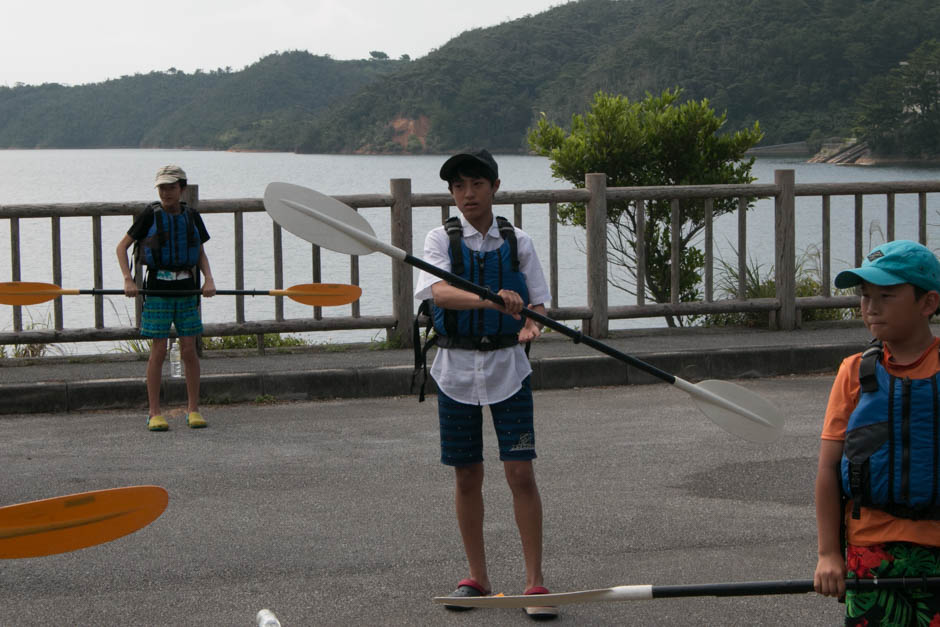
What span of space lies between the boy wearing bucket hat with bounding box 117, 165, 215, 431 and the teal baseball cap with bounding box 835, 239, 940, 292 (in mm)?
5600

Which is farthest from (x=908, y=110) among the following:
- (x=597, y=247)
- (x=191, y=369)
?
(x=191, y=369)


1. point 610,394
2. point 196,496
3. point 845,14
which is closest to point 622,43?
point 845,14

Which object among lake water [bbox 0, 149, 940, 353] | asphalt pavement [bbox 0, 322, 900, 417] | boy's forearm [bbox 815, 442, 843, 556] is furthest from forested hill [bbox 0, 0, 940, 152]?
boy's forearm [bbox 815, 442, 843, 556]

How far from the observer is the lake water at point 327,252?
1662cm

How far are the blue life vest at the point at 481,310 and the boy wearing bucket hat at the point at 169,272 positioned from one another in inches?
147

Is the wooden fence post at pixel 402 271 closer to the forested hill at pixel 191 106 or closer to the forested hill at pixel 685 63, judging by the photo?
the forested hill at pixel 685 63

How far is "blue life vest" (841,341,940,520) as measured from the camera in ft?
9.61

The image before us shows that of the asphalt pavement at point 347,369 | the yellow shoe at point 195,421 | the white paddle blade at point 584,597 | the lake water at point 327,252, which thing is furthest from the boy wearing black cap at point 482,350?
the lake water at point 327,252

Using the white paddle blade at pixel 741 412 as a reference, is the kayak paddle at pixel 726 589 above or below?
below

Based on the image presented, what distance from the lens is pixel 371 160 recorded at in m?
62.8

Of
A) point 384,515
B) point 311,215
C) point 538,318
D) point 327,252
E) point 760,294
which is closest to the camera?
point 538,318

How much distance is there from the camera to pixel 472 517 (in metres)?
4.67

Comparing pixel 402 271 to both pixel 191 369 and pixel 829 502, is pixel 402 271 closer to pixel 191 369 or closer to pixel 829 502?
pixel 191 369

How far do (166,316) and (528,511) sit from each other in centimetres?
438
